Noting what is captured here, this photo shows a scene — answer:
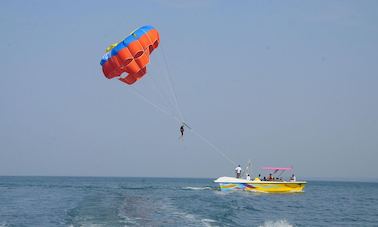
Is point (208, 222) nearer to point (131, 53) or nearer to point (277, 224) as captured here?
point (277, 224)

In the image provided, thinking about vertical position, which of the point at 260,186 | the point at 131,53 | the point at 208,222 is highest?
the point at 131,53

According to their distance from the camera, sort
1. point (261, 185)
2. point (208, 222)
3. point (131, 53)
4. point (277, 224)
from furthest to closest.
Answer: point (261, 185) < point (131, 53) < point (277, 224) < point (208, 222)

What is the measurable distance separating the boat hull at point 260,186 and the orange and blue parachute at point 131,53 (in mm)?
18801

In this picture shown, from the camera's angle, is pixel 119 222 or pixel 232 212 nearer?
pixel 119 222

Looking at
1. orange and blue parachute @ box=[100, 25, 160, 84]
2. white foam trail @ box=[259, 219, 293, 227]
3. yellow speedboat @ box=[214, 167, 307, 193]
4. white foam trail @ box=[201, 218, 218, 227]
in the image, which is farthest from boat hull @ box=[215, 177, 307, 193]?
orange and blue parachute @ box=[100, 25, 160, 84]

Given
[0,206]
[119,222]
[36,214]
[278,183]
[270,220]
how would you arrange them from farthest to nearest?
1. [278,183]
2. [0,206]
3. [36,214]
4. [270,220]
5. [119,222]

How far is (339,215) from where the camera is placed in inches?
1227

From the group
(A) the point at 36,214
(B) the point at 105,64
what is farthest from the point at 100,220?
(B) the point at 105,64

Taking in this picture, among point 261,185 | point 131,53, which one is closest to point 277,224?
point 131,53

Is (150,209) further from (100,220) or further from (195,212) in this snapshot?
(100,220)

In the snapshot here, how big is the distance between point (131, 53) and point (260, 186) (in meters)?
21.0

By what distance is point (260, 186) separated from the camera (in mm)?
43938

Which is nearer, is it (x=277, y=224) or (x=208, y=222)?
(x=208, y=222)

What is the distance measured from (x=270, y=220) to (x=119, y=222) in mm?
7679
